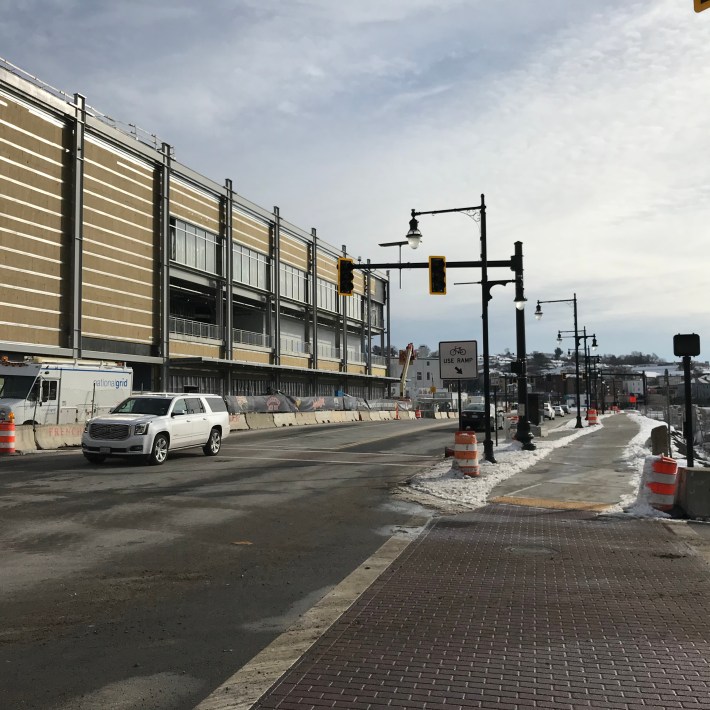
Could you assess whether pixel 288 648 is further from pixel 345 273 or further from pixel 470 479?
pixel 345 273

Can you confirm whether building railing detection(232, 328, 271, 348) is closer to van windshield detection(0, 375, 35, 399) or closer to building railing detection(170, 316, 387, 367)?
building railing detection(170, 316, 387, 367)

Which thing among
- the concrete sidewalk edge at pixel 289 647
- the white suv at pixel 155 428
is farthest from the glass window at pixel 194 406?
the concrete sidewalk edge at pixel 289 647

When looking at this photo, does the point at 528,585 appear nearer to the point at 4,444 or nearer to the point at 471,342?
the point at 471,342

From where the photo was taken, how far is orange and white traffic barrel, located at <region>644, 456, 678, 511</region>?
11055 millimetres

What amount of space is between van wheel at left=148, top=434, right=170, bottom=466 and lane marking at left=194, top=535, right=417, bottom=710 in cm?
1071

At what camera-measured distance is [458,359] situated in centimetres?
1755

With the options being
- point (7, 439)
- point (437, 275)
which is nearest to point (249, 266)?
point (7, 439)

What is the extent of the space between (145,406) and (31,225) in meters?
20.8

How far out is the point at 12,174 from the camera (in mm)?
33531

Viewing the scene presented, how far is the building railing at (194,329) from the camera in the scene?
4533cm

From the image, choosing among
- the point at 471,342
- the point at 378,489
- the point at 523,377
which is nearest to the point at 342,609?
the point at 378,489

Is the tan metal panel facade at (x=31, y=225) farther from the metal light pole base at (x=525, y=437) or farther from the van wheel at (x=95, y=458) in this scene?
the metal light pole base at (x=525, y=437)

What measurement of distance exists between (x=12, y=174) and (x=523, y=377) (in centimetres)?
2645

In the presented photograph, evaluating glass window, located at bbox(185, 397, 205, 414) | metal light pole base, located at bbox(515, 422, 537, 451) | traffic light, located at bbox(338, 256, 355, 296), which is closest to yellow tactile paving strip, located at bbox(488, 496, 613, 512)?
metal light pole base, located at bbox(515, 422, 537, 451)
